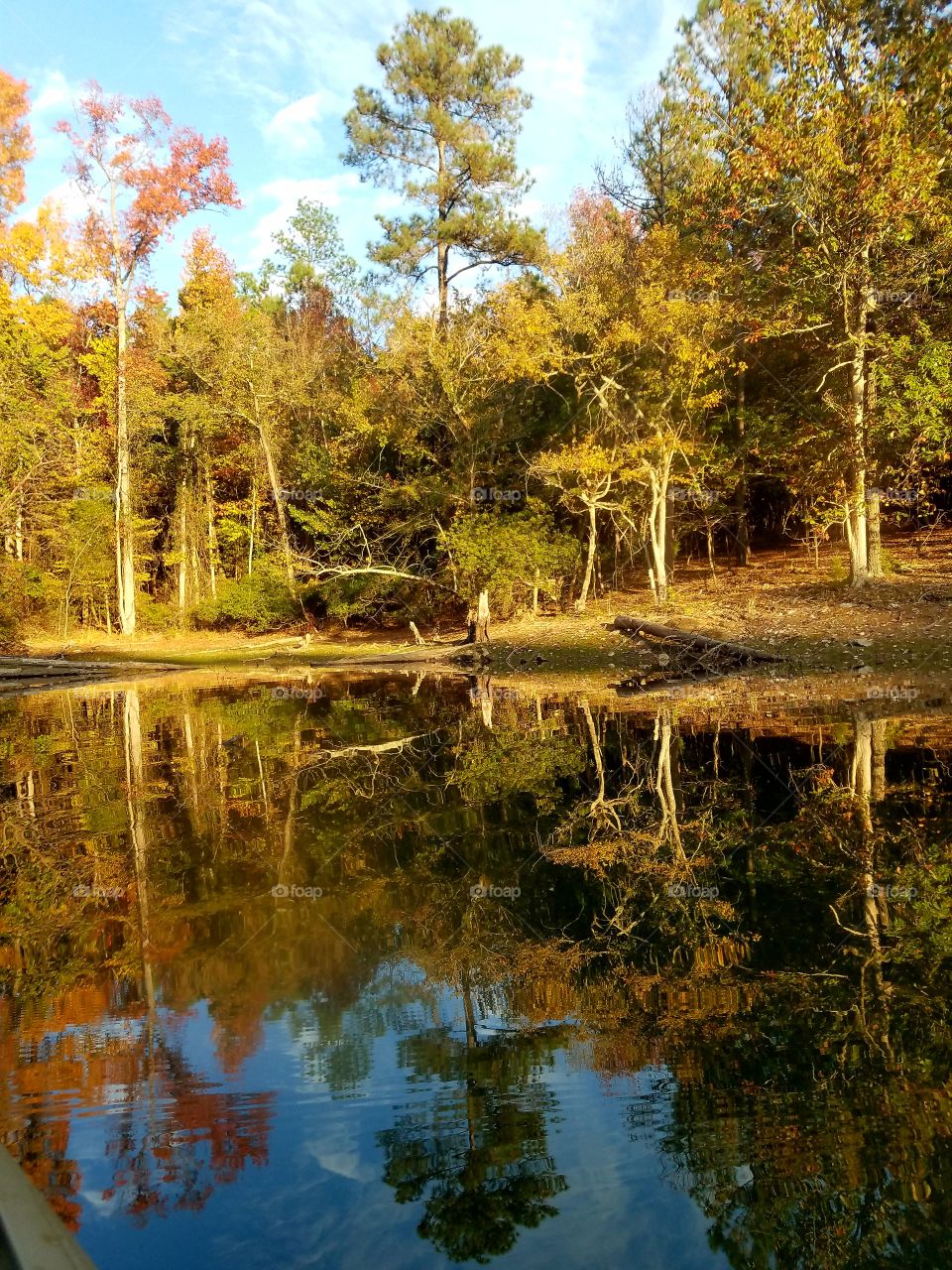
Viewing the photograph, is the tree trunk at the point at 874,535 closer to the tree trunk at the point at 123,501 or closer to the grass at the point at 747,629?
the grass at the point at 747,629

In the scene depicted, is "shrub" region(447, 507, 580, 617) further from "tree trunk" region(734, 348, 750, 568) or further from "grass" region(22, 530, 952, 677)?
"tree trunk" region(734, 348, 750, 568)

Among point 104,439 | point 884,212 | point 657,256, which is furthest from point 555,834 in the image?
point 104,439

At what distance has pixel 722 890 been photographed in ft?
19.6

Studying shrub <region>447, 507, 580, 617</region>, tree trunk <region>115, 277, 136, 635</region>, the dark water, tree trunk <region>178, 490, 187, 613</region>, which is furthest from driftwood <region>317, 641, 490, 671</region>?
the dark water

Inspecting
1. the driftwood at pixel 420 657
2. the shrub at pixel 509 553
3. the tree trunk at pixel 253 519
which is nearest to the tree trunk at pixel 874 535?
the shrub at pixel 509 553

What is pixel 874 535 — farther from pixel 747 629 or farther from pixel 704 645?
pixel 704 645

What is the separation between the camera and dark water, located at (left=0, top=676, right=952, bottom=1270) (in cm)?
304

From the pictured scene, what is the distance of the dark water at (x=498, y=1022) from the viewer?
9.98 ft

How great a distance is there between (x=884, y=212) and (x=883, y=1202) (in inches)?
803

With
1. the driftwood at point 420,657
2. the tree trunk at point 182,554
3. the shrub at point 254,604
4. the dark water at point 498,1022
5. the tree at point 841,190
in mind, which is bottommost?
the dark water at point 498,1022

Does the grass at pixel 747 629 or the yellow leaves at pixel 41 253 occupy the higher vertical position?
the yellow leaves at pixel 41 253

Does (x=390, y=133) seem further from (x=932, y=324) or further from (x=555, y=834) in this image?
(x=555, y=834)

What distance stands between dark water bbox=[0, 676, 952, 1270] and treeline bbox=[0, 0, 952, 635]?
34.3 ft

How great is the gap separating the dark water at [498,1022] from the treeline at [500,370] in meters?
10.4
